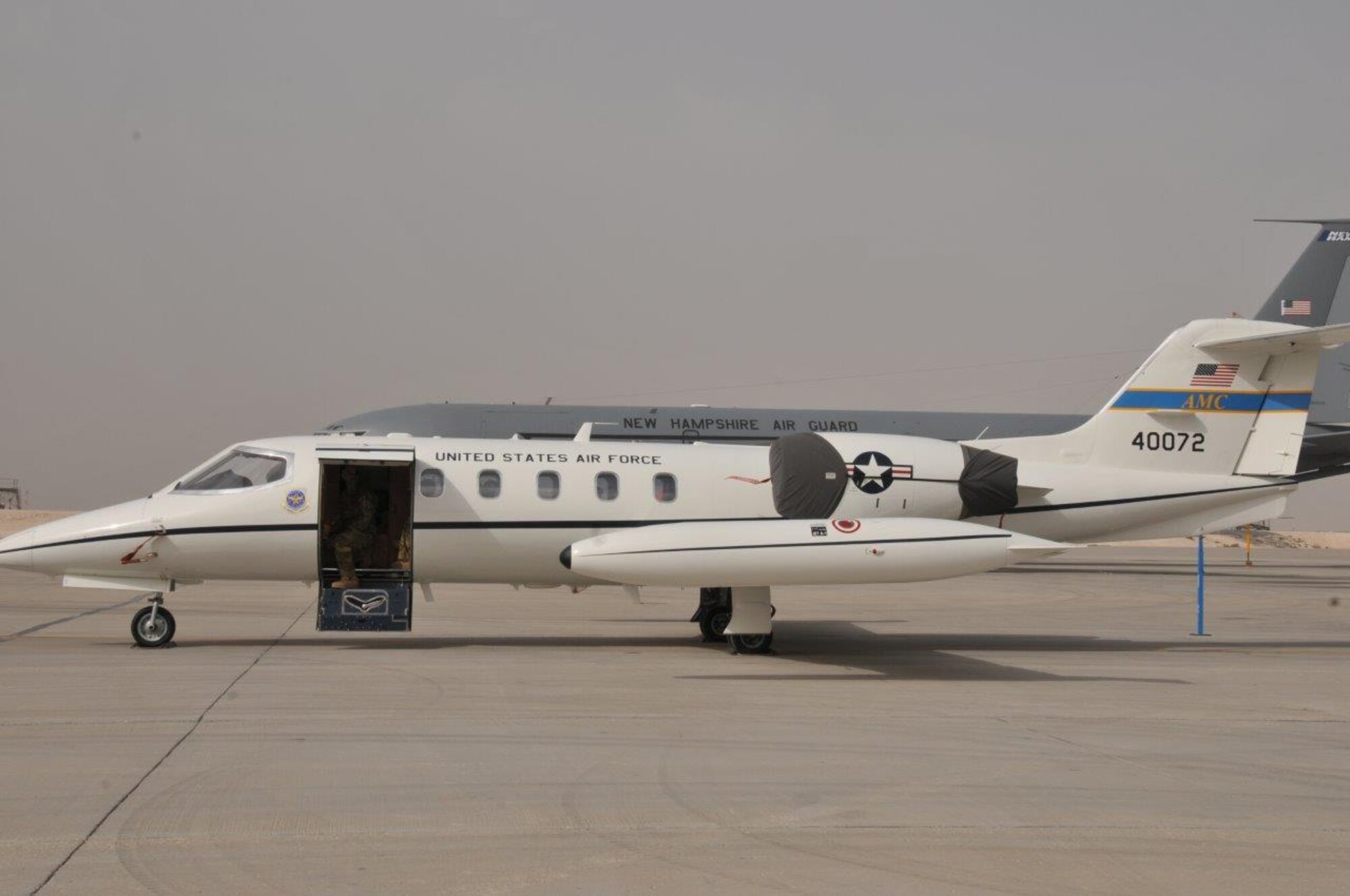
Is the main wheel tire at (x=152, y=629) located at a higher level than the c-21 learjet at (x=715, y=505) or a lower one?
lower

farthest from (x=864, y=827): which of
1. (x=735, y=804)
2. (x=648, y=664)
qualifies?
(x=648, y=664)

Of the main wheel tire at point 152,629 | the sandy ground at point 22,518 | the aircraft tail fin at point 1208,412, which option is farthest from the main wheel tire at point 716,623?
the sandy ground at point 22,518

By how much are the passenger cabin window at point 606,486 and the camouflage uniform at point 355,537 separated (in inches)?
113

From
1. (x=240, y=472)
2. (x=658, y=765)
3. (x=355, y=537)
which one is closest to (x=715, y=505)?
(x=355, y=537)

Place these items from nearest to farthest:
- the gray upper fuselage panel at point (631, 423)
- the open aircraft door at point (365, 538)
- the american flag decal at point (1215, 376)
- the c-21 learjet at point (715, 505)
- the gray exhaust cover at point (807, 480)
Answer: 1. the c-21 learjet at point (715, 505)
2. the open aircraft door at point (365, 538)
3. the gray exhaust cover at point (807, 480)
4. the american flag decal at point (1215, 376)
5. the gray upper fuselage panel at point (631, 423)

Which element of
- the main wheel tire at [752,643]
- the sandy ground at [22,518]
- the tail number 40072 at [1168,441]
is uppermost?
the tail number 40072 at [1168,441]

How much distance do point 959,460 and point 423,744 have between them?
32.2 feet

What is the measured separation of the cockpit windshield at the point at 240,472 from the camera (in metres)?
16.3

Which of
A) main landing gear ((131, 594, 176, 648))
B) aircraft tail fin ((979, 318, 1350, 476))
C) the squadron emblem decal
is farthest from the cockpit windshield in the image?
aircraft tail fin ((979, 318, 1350, 476))

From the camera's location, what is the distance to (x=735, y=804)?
8.30 m

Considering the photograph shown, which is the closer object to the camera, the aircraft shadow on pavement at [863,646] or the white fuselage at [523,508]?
the aircraft shadow on pavement at [863,646]

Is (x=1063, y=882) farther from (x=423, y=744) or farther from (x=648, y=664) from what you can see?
(x=648, y=664)

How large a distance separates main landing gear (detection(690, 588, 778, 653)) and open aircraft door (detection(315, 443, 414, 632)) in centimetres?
410

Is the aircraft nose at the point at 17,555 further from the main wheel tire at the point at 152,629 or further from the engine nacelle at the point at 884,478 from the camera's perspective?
the engine nacelle at the point at 884,478
